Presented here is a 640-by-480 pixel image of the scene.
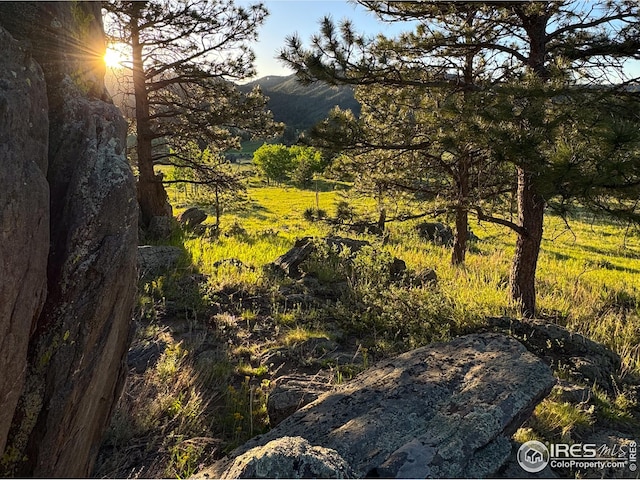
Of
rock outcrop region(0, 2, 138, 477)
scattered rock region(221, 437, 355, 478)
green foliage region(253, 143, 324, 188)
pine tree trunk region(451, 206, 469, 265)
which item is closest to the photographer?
scattered rock region(221, 437, 355, 478)

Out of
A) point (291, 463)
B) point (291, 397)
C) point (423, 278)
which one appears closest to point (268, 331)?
point (291, 397)

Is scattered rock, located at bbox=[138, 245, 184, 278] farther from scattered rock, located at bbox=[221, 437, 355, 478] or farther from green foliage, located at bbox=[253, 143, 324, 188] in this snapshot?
green foliage, located at bbox=[253, 143, 324, 188]

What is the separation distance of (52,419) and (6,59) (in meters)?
2.37

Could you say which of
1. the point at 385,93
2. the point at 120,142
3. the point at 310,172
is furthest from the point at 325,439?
the point at 310,172

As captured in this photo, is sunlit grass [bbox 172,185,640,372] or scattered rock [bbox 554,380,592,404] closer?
scattered rock [bbox 554,380,592,404]

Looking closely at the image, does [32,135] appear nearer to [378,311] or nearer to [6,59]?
[6,59]

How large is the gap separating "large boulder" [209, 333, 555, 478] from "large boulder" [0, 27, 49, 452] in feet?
5.15

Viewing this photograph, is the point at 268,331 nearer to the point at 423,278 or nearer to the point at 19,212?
the point at 423,278

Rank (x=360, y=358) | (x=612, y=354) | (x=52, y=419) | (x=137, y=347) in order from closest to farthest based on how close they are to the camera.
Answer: (x=52, y=419), (x=137, y=347), (x=360, y=358), (x=612, y=354)

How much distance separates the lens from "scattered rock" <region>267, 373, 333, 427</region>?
3.63 metres

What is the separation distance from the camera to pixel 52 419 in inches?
101

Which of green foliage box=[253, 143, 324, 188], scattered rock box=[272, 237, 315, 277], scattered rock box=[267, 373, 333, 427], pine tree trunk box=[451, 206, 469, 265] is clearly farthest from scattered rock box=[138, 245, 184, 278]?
green foliage box=[253, 143, 324, 188]

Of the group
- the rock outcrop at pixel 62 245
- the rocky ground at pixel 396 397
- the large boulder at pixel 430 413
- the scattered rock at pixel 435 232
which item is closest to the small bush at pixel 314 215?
the rocky ground at pixel 396 397

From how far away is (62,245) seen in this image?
110 inches
